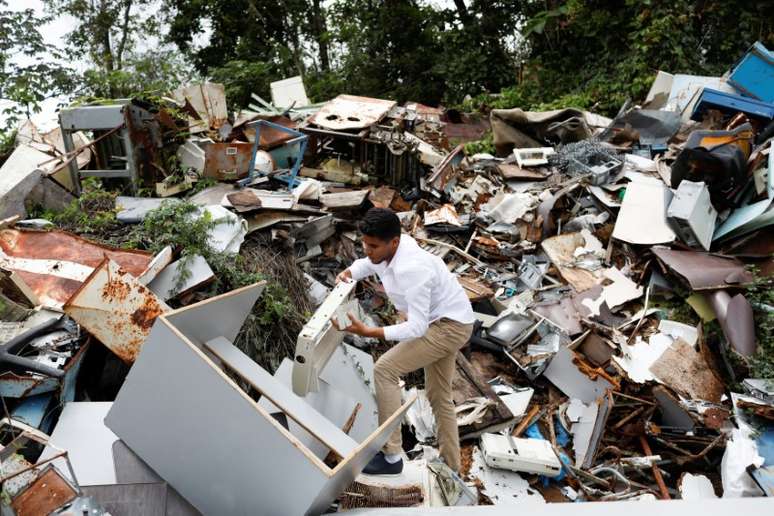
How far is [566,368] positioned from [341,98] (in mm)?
4941

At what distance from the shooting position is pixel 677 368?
4328 millimetres

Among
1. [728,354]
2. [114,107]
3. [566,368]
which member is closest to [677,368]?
[728,354]

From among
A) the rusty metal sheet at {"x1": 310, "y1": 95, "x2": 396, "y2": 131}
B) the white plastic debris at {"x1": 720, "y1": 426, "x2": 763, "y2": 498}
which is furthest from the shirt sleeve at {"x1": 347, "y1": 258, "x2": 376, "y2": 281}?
the rusty metal sheet at {"x1": 310, "y1": 95, "x2": 396, "y2": 131}

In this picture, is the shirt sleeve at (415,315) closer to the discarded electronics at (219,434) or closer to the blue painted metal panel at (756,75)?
the discarded electronics at (219,434)

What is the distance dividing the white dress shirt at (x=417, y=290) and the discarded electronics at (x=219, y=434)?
0.59 metres

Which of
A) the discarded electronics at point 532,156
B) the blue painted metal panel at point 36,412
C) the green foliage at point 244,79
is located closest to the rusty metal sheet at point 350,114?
the discarded electronics at point 532,156

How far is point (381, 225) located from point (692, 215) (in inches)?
145

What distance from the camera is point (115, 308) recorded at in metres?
3.33

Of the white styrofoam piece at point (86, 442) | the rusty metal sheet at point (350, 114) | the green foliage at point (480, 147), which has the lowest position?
the white styrofoam piece at point (86, 442)

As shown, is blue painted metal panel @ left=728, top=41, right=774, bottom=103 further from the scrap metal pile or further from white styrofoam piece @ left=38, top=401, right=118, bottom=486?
white styrofoam piece @ left=38, top=401, right=118, bottom=486

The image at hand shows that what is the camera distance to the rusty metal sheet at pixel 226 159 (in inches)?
223

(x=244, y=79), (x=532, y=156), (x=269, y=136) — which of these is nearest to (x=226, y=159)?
(x=269, y=136)

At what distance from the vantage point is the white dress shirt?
2.80 meters

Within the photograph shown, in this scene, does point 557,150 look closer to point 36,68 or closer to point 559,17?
point 559,17
